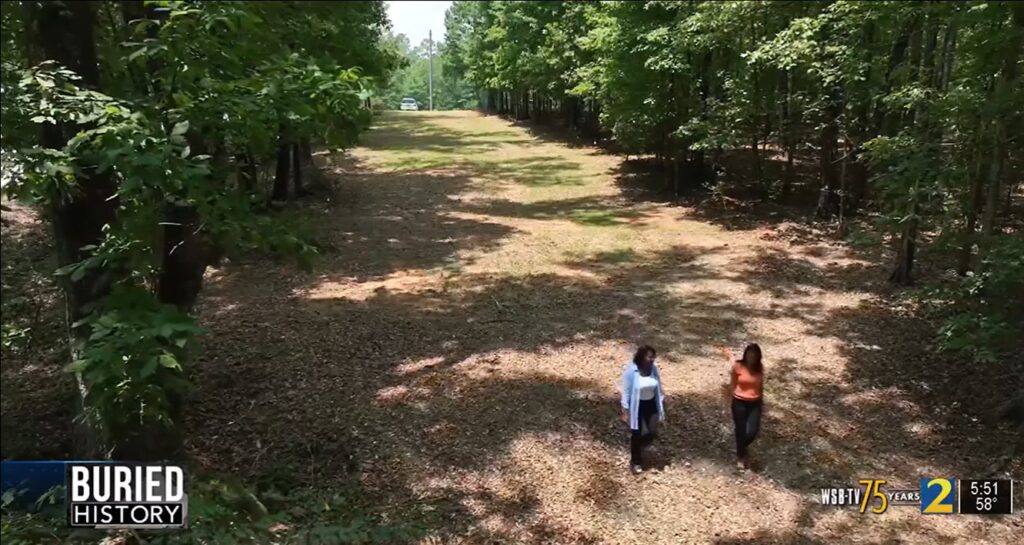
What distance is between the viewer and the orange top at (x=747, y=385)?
23.7 feet

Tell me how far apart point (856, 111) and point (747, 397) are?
10.3 m

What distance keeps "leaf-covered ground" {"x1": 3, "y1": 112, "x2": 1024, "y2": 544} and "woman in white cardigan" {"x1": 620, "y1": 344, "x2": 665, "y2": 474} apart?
0.39m

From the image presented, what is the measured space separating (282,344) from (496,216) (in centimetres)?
995

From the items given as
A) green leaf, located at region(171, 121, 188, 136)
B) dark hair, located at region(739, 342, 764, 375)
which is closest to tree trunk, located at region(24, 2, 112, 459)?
green leaf, located at region(171, 121, 188, 136)

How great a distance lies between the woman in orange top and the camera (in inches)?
283

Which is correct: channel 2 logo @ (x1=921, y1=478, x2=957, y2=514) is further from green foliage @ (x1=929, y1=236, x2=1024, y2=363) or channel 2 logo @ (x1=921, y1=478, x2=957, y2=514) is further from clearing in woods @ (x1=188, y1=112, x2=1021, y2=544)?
green foliage @ (x1=929, y1=236, x2=1024, y2=363)

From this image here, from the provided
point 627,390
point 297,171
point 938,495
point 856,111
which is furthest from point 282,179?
point 938,495

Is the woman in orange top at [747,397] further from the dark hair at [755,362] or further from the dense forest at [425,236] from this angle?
the dense forest at [425,236]

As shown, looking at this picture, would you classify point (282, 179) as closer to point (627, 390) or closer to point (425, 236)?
point (425, 236)

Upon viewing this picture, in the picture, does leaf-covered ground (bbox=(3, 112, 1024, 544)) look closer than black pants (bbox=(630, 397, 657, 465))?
Yes

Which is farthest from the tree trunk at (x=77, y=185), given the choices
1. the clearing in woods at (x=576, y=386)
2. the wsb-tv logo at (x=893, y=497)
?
the wsb-tv logo at (x=893, y=497)

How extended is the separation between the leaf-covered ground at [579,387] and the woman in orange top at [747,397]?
1.23 feet

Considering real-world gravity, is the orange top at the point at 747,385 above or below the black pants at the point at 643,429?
above

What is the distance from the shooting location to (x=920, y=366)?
970cm
